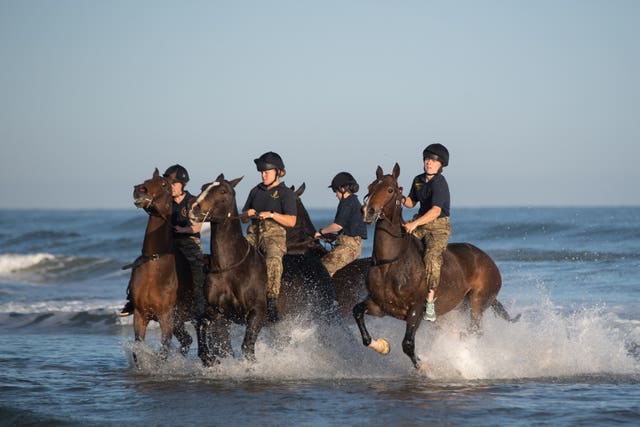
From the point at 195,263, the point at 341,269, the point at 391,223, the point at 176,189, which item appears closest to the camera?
the point at 391,223

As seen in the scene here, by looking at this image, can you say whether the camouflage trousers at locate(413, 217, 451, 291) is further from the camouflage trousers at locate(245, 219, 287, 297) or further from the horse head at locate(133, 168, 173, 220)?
the horse head at locate(133, 168, 173, 220)

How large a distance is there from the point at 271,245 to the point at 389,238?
62.5 inches

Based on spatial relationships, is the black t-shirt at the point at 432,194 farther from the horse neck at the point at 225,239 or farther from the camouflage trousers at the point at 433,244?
the horse neck at the point at 225,239

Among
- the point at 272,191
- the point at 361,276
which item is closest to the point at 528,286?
the point at 361,276

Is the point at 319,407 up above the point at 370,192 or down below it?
below

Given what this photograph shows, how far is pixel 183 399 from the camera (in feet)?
35.0

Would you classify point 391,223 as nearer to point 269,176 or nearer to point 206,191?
Answer: point 269,176

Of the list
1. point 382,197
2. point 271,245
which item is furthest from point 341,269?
point 382,197

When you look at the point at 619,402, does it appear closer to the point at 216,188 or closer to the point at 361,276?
the point at 361,276

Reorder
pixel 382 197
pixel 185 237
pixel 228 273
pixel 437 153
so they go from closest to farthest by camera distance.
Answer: pixel 382 197
pixel 228 273
pixel 437 153
pixel 185 237

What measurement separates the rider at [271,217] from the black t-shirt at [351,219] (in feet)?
5.14

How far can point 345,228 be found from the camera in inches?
534

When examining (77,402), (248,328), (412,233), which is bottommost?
(77,402)

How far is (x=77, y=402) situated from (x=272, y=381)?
2349mm
